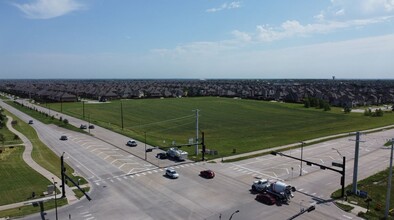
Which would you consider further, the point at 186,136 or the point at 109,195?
the point at 186,136

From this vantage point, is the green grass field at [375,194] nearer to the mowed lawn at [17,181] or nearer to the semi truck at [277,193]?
the semi truck at [277,193]

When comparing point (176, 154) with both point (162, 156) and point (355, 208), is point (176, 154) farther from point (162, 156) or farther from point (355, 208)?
point (355, 208)

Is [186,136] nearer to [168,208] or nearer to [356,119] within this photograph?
[168,208]

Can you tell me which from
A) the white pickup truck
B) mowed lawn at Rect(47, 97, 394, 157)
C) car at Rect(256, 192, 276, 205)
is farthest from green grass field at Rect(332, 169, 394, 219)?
mowed lawn at Rect(47, 97, 394, 157)

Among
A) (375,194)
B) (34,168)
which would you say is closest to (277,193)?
(375,194)

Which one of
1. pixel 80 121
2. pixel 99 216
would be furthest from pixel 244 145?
pixel 80 121

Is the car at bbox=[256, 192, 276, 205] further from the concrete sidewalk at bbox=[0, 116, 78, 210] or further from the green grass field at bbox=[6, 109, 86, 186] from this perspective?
the green grass field at bbox=[6, 109, 86, 186]
